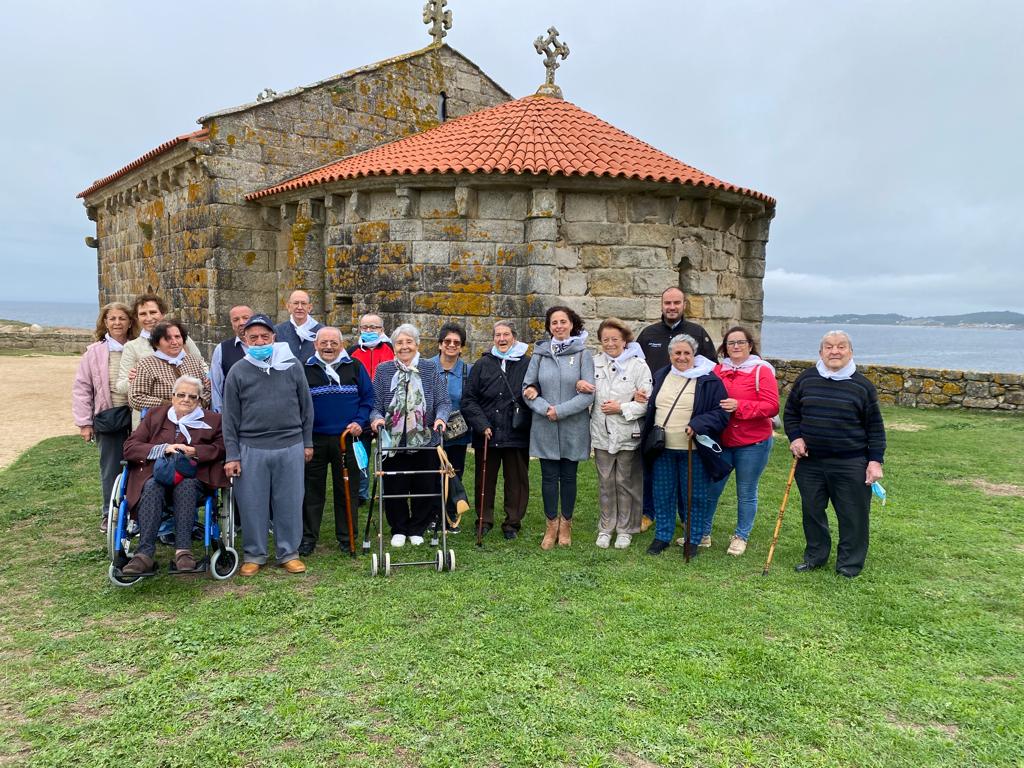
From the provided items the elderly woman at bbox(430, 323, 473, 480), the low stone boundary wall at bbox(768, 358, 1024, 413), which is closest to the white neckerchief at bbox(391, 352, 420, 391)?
the elderly woman at bbox(430, 323, 473, 480)

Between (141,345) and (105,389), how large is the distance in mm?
478

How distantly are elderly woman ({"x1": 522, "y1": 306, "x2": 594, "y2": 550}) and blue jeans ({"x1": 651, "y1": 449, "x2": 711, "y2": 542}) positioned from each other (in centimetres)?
59

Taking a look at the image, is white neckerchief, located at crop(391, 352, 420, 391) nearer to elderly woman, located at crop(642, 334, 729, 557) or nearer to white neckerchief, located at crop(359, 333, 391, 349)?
white neckerchief, located at crop(359, 333, 391, 349)

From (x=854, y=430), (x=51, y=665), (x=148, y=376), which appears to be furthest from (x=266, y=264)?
(x=854, y=430)

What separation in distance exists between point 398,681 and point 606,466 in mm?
2587

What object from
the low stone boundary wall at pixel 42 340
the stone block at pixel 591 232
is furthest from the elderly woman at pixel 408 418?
the low stone boundary wall at pixel 42 340

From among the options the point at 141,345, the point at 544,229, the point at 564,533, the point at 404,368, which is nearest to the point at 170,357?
the point at 141,345

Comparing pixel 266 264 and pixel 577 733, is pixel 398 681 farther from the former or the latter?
pixel 266 264

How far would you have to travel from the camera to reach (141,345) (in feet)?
17.8

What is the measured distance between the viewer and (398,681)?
355 centimetres

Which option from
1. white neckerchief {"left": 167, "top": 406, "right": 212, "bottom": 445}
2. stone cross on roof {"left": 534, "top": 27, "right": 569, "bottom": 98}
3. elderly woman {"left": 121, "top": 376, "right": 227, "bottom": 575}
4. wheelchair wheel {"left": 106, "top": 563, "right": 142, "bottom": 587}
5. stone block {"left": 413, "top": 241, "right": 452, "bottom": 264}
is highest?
stone cross on roof {"left": 534, "top": 27, "right": 569, "bottom": 98}

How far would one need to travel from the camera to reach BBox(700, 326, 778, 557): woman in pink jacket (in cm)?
519

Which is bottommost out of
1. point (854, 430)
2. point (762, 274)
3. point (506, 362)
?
point (854, 430)

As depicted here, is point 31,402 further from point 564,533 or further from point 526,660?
point 526,660
